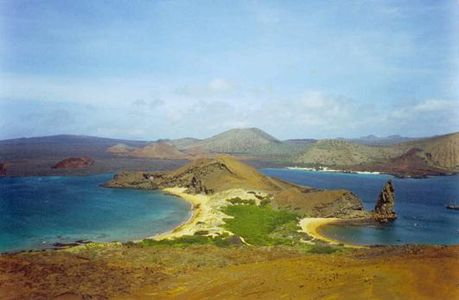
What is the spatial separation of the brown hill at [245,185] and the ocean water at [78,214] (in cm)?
674

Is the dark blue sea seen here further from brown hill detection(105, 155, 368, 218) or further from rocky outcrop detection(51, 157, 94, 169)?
rocky outcrop detection(51, 157, 94, 169)

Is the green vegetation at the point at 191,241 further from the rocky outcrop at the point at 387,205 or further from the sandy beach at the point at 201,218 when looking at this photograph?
the rocky outcrop at the point at 387,205

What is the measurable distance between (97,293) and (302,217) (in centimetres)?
4275

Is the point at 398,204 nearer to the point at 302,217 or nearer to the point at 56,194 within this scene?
the point at 302,217

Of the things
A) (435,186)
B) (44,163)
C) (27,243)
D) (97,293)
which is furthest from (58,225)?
(44,163)

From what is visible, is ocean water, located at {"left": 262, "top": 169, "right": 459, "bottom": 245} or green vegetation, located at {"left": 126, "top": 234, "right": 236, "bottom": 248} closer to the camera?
green vegetation, located at {"left": 126, "top": 234, "right": 236, "bottom": 248}

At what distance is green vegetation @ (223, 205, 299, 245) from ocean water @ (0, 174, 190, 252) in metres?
7.84

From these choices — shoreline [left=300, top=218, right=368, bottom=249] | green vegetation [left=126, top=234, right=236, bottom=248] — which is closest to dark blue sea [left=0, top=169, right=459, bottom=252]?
shoreline [left=300, top=218, right=368, bottom=249]

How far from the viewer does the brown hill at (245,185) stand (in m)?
64.1

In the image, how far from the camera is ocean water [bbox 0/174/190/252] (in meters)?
48.1

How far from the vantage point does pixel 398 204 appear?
80.1 m

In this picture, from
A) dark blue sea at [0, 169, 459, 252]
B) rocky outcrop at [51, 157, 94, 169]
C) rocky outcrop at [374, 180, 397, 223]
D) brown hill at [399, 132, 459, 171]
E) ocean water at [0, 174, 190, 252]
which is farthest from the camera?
brown hill at [399, 132, 459, 171]

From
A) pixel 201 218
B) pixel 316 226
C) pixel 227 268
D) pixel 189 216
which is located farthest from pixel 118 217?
pixel 227 268

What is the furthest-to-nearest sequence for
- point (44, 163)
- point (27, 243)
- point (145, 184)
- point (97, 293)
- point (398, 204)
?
1. point (44, 163)
2. point (145, 184)
3. point (398, 204)
4. point (27, 243)
5. point (97, 293)
